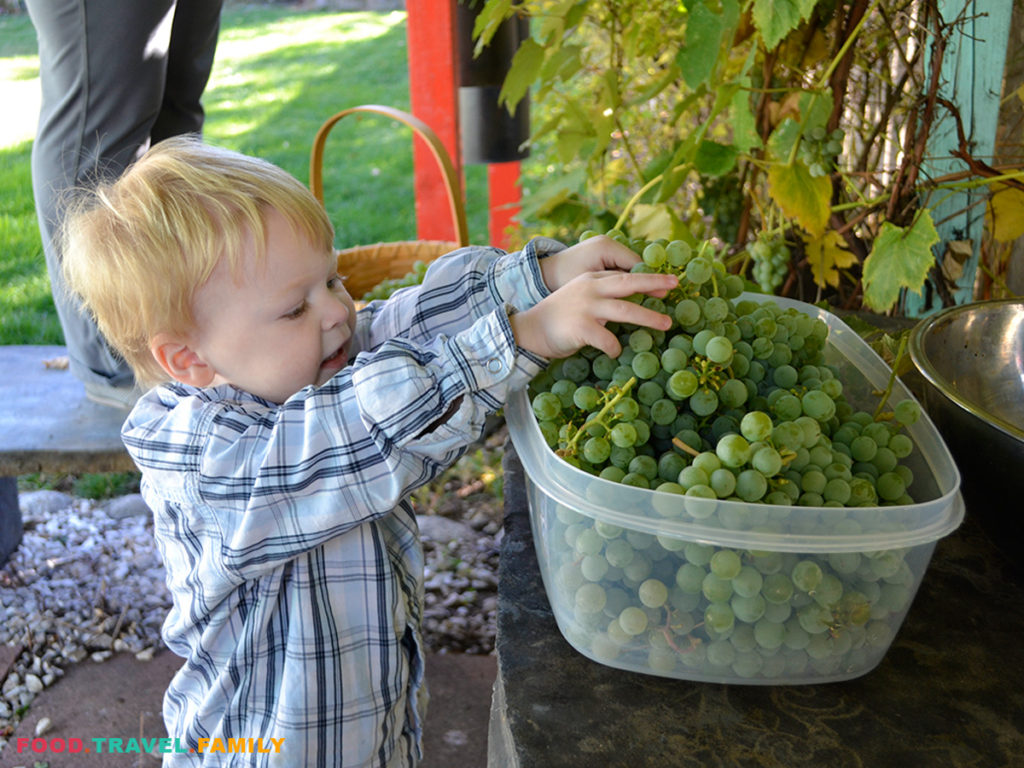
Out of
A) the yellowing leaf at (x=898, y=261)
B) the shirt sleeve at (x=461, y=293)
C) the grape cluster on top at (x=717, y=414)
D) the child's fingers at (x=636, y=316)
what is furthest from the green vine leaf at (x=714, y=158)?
the child's fingers at (x=636, y=316)

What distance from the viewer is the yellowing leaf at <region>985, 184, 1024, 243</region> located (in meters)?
1.49

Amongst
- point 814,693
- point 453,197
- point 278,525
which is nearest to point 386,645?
point 278,525

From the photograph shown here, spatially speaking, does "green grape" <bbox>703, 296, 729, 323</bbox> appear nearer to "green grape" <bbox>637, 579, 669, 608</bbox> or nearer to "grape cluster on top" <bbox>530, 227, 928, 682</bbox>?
"grape cluster on top" <bbox>530, 227, 928, 682</bbox>

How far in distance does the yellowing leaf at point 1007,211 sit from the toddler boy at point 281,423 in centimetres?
81

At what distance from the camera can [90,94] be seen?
1895 millimetres

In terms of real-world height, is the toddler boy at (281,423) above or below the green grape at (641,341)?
below

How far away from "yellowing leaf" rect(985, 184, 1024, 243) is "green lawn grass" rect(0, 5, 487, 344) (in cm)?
268

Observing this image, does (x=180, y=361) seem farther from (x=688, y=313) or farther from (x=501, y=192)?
(x=501, y=192)

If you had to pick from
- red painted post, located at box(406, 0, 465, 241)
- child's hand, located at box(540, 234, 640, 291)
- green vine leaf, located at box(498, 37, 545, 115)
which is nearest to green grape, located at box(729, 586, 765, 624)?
child's hand, located at box(540, 234, 640, 291)

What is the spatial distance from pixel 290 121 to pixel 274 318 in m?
4.65

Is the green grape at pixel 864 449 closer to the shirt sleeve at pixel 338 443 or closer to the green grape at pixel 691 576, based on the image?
the green grape at pixel 691 576

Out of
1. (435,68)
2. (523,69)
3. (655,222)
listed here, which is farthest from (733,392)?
(435,68)

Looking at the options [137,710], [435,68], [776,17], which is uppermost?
[776,17]

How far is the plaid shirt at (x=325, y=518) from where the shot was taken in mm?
1001
